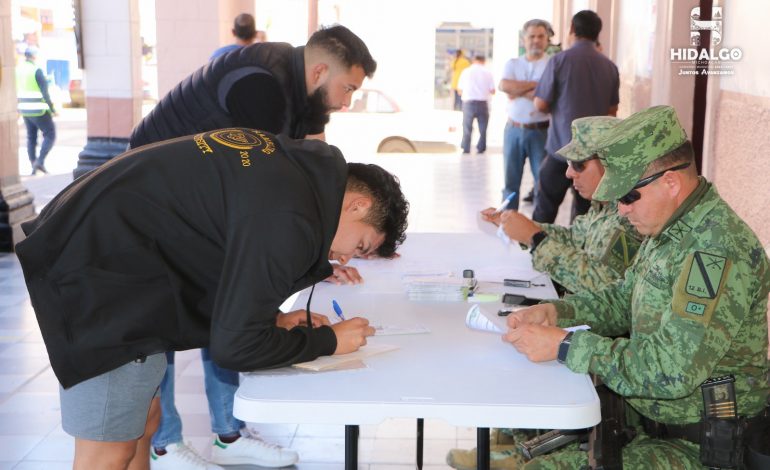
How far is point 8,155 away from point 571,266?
5.08 metres

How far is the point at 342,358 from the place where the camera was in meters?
1.95

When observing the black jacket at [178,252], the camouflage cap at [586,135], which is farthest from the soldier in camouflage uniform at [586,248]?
the black jacket at [178,252]

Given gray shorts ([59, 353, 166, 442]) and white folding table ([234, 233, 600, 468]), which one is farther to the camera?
gray shorts ([59, 353, 166, 442])

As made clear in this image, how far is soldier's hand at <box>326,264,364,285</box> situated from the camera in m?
2.67

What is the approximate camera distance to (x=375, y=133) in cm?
1465

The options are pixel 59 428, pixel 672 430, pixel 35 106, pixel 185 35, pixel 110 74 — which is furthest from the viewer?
pixel 35 106

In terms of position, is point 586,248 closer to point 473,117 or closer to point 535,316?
point 535,316

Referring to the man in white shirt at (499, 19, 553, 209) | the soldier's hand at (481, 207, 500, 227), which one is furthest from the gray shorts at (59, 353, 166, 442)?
the man in white shirt at (499, 19, 553, 209)

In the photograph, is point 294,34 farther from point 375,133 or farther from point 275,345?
point 275,345

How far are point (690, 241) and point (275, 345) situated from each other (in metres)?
0.86

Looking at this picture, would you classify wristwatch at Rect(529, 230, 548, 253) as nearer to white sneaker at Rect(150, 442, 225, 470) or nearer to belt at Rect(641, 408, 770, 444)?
belt at Rect(641, 408, 770, 444)

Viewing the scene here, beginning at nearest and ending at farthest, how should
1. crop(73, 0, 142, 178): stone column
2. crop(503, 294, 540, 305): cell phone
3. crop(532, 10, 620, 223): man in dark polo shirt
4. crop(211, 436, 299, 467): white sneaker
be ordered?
crop(503, 294, 540, 305): cell phone < crop(211, 436, 299, 467): white sneaker < crop(532, 10, 620, 223): man in dark polo shirt < crop(73, 0, 142, 178): stone column

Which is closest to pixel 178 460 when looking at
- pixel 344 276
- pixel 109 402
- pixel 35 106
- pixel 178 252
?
pixel 344 276

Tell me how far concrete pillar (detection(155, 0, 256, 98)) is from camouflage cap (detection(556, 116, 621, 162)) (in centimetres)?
667
